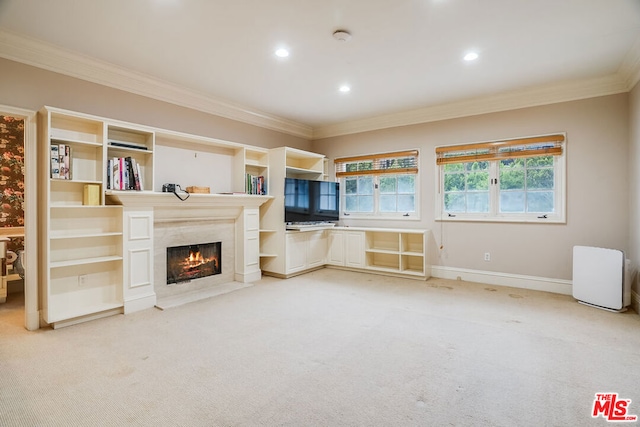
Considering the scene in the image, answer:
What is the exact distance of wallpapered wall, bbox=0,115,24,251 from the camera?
4426 millimetres

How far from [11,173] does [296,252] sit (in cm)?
428

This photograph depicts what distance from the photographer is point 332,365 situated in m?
2.25

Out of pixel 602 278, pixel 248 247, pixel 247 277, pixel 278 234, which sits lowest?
pixel 247 277

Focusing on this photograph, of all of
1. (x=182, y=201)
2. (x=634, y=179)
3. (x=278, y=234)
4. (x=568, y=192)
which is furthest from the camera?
(x=278, y=234)

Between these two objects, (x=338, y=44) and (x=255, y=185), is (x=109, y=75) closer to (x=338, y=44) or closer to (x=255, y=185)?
(x=255, y=185)

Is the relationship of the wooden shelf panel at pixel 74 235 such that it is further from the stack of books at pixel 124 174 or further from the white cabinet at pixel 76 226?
the stack of books at pixel 124 174

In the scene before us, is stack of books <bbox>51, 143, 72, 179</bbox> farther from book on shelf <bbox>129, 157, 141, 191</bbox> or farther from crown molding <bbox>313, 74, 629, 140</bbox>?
crown molding <bbox>313, 74, 629, 140</bbox>

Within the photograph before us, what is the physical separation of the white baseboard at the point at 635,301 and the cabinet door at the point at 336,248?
372 cm

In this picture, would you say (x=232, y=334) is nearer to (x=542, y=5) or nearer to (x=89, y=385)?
(x=89, y=385)

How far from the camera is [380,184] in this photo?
5.64m

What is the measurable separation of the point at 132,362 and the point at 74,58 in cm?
298

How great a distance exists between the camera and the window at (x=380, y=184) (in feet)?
17.3

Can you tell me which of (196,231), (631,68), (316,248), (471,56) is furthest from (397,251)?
(631,68)

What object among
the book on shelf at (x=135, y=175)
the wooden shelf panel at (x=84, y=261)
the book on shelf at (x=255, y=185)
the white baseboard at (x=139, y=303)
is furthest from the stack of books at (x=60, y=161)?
the book on shelf at (x=255, y=185)
